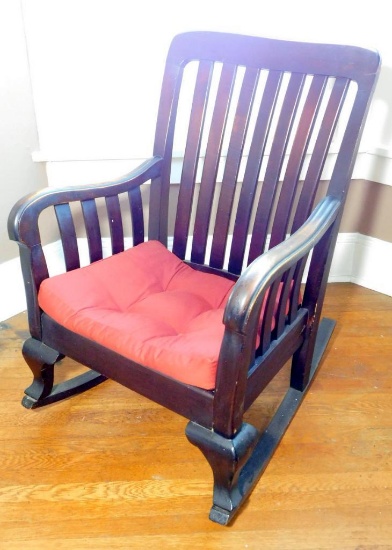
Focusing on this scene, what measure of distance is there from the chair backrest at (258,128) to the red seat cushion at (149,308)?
0.13 metres

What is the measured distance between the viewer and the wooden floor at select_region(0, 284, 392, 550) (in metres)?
1.00

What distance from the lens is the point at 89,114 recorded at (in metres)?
1.55

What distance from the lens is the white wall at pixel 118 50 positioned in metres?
1.43

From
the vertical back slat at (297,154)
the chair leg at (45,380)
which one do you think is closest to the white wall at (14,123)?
the chair leg at (45,380)

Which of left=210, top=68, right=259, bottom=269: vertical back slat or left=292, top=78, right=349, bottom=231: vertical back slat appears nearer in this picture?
left=292, top=78, right=349, bottom=231: vertical back slat

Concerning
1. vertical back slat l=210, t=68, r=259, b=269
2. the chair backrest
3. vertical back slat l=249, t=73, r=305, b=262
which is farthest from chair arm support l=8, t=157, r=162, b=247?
vertical back slat l=249, t=73, r=305, b=262

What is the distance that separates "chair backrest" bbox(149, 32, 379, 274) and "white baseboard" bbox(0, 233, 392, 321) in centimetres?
57

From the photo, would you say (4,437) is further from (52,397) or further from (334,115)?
(334,115)

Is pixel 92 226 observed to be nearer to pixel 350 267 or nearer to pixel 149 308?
pixel 149 308

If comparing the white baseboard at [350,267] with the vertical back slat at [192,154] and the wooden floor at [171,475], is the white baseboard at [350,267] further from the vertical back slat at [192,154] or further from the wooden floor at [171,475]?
the vertical back slat at [192,154]

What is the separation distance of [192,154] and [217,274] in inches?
12.8

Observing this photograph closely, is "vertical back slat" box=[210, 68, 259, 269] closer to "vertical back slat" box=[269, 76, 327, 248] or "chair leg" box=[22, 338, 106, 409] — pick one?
"vertical back slat" box=[269, 76, 327, 248]

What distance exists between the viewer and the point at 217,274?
51.3 inches

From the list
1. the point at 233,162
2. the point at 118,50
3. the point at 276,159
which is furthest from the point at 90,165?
the point at 276,159
